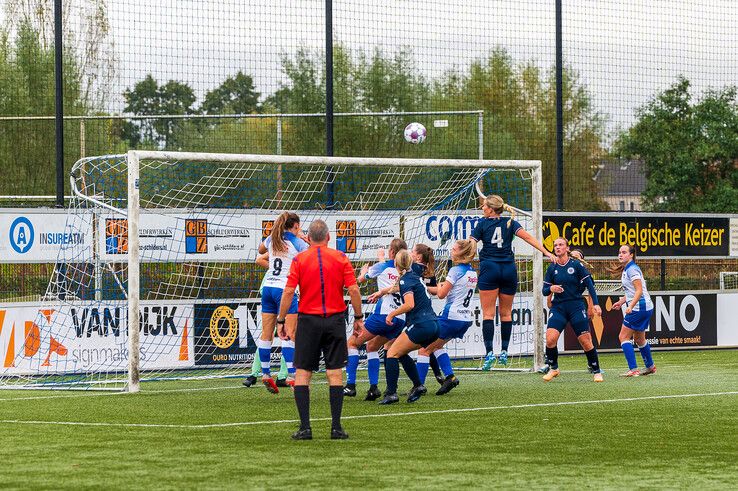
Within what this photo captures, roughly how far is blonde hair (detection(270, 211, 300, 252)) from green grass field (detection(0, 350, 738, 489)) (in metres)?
1.73

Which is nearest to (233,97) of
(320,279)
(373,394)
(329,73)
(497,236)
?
(329,73)

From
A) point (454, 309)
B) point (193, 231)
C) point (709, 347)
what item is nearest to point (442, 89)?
point (709, 347)

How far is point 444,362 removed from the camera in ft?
47.9

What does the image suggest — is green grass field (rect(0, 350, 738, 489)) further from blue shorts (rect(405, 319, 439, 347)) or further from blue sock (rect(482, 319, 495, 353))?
blue sock (rect(482, 319, 495, 353))

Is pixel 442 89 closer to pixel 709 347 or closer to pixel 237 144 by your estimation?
pixel 237 144

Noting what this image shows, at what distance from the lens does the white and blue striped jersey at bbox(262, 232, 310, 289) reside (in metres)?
14.4

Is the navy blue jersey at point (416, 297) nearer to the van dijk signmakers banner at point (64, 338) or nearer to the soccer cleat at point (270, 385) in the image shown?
the soccer cleat at point (270, 385)

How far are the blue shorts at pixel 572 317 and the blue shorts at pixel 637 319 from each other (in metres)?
1.01

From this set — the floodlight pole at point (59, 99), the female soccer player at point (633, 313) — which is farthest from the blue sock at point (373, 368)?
the floodlight pole at point (59, 99)

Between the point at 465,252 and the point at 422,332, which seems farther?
the point at 465,252

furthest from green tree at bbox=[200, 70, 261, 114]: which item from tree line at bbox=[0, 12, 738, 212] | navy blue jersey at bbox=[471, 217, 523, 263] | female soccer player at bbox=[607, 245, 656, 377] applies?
female soccer player at bbox=[607, 245, 656, 377]

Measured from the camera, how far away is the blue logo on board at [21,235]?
17.3m

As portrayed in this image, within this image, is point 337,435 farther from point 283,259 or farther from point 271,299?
point 271,299

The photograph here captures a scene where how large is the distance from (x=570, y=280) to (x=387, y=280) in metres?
3.31
